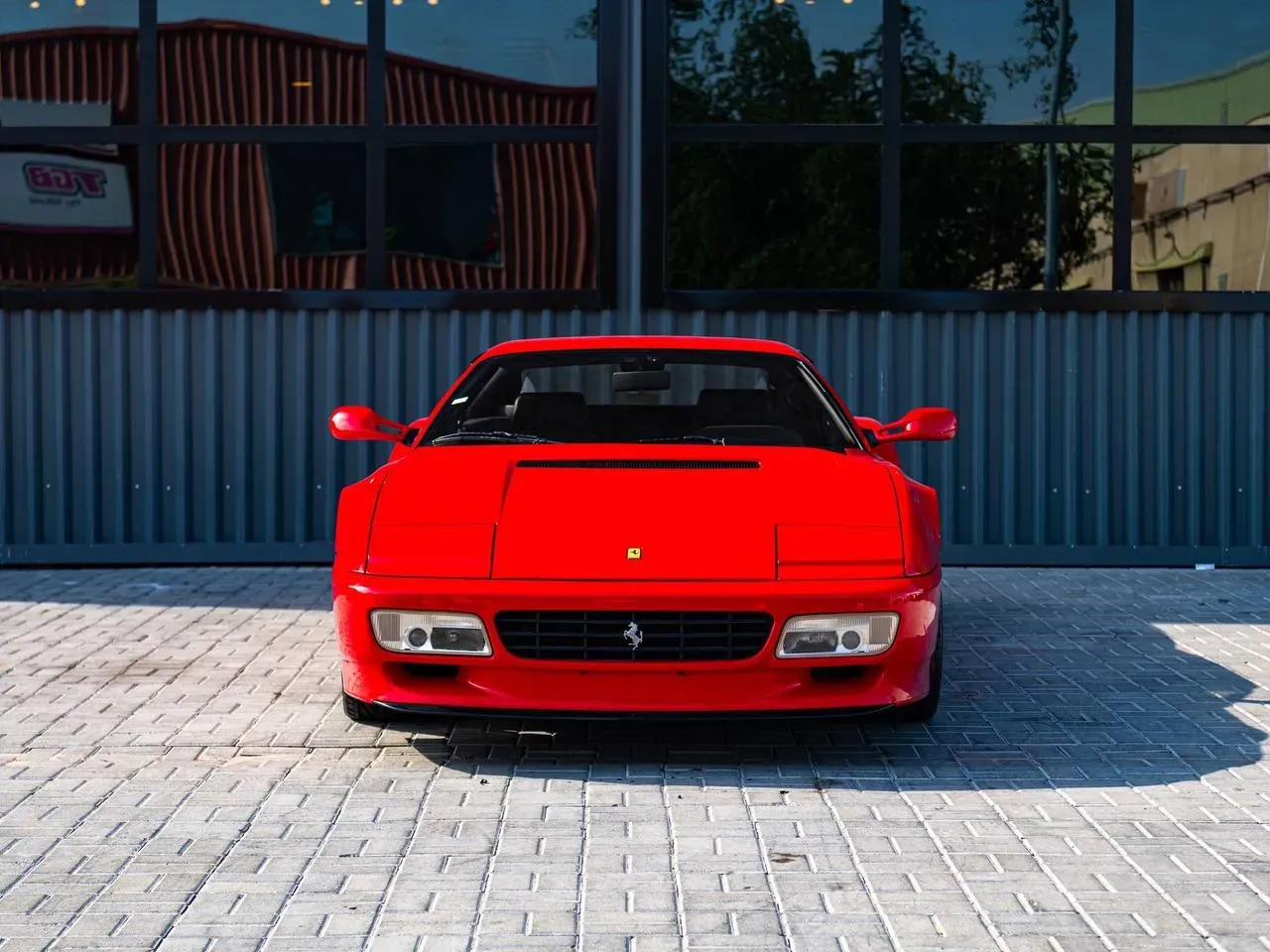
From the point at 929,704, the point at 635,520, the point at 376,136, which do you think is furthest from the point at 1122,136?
the point at 635,520

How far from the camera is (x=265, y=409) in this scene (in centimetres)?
1091

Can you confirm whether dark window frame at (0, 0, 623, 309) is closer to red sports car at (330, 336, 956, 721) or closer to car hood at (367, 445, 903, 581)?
car hood at (367, 445, 903, 581)

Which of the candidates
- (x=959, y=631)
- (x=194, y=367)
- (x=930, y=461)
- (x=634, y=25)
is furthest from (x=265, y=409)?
(x=959, y=631)

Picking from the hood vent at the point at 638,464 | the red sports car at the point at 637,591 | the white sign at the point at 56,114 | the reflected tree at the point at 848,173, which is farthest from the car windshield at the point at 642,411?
the white sign at the point at 56,114

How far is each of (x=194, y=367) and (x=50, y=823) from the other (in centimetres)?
665

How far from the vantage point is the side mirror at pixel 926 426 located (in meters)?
6.58

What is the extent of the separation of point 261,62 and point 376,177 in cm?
107

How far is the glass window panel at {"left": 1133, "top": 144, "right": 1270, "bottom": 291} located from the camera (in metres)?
10.9

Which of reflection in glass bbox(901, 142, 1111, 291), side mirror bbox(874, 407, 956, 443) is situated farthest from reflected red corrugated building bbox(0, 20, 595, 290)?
side mirror bbox(874, 407, 956, 443)

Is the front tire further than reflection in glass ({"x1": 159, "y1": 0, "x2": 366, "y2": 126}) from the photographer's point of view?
No

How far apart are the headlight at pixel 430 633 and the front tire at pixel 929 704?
1442 millimetres

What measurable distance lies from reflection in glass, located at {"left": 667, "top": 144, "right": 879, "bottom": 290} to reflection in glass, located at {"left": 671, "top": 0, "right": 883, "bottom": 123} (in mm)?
234

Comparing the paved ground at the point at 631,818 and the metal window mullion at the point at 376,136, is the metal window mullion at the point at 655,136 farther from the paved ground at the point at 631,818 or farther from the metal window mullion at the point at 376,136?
the paved ground at the point at 631,818

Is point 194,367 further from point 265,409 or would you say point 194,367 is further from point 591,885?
point 591,885
